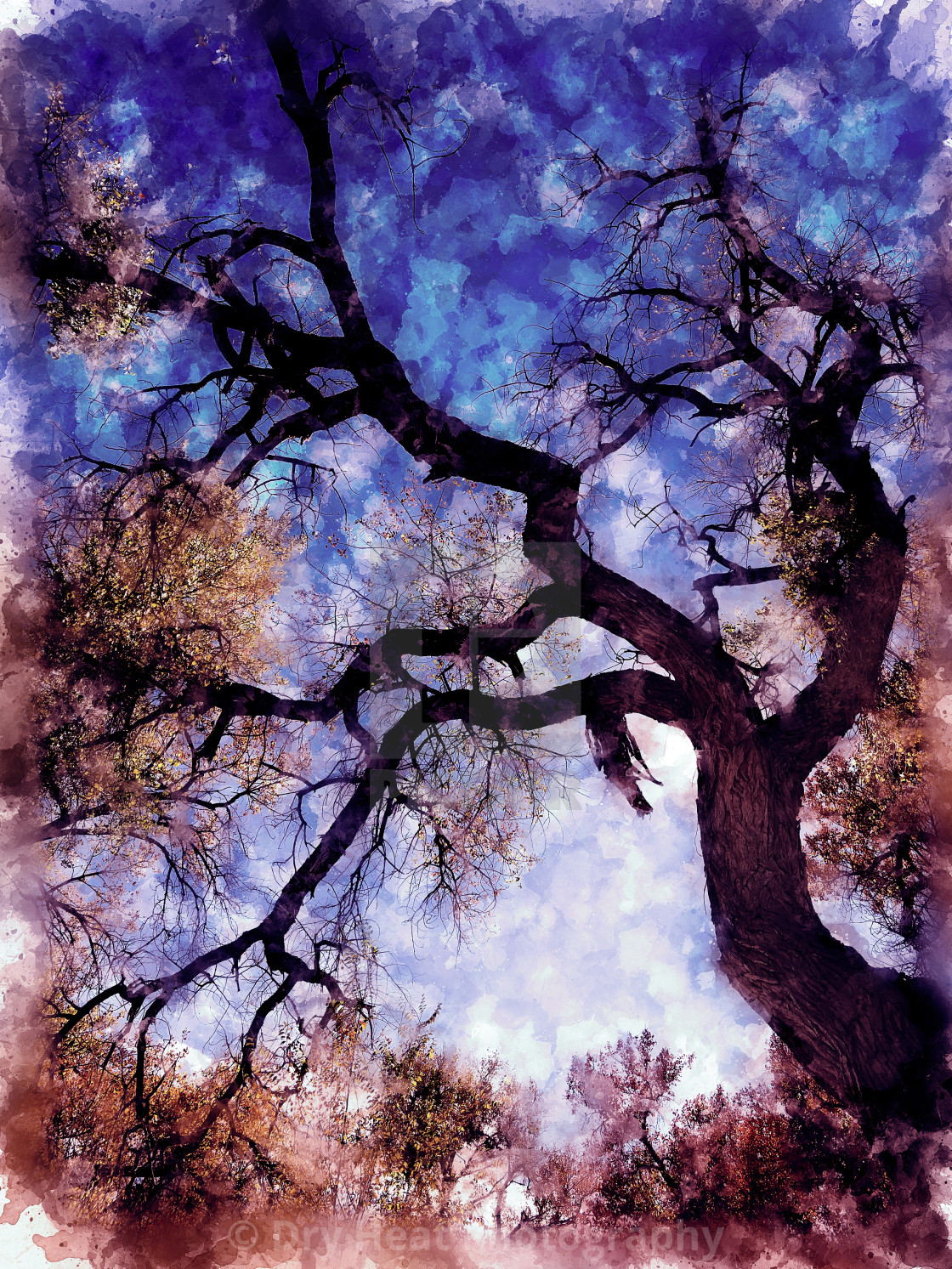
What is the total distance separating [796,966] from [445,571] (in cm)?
337

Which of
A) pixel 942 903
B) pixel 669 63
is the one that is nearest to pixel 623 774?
pixel 942 903

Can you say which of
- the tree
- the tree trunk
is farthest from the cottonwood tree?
the tree

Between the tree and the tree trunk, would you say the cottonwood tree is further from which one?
the tree

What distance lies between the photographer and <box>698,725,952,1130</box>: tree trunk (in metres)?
4.03

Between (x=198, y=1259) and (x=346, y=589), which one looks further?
(x=346, y=589)

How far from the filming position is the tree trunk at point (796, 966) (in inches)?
159

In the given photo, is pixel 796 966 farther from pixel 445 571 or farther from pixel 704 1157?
pixel 445 571

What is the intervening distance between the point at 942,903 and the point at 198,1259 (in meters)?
4.81

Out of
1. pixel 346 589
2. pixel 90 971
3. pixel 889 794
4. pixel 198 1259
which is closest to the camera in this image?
pixel 198 1259

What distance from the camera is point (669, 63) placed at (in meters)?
4.29

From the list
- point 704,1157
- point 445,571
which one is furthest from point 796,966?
point 445,571

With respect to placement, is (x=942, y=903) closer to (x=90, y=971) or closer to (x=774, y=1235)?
(x=774, y=1235)

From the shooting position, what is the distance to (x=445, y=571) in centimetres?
470

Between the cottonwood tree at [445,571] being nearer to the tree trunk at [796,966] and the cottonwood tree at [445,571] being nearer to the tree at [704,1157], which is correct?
the tree trunk at [796,966]
